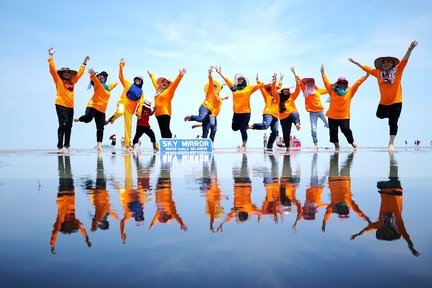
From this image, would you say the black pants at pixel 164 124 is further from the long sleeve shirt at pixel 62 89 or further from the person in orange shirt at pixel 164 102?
the long sleeve shirt at pixel 62 89

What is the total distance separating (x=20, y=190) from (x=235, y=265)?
107 inches

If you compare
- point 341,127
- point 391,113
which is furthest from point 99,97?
Answer: point 391,113

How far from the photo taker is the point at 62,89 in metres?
11.1

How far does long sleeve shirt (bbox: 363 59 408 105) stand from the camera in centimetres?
1046

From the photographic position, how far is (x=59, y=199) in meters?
2.79

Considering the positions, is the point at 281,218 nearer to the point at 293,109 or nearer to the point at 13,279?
the point at 13,279

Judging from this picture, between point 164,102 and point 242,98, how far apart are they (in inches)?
107

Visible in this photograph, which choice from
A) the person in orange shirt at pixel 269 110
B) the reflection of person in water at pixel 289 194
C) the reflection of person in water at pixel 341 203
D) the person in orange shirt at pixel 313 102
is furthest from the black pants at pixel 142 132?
the reflection of person in water at pixel 341 203

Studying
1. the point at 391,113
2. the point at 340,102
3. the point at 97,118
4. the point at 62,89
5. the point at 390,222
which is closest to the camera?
the point at 390,222

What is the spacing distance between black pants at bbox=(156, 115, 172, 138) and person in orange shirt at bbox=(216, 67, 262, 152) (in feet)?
7.90

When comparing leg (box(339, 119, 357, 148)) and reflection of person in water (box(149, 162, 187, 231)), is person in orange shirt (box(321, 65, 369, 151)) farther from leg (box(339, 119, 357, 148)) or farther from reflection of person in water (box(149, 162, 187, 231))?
reflection of person in water (box(149, 162, 187, 231))

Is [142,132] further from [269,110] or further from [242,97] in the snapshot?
[269,110]

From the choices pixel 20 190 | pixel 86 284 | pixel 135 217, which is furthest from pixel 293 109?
pixel 86 284

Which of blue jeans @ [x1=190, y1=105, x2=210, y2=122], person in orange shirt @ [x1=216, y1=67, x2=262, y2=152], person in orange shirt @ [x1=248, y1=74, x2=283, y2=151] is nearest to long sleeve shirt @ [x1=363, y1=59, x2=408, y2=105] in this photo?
person in orange shirt @ [x1=248, y1=74, x2=283, y2=151]
